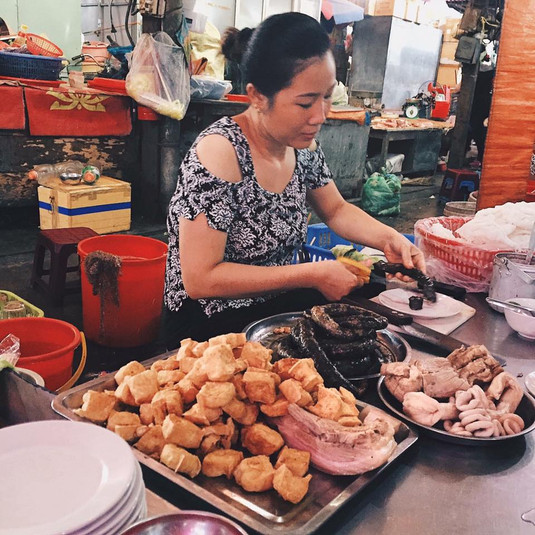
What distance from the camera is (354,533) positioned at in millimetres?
995

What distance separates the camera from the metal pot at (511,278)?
7.38ft

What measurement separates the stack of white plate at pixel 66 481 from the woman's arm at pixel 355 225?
202cm

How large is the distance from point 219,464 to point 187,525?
301 mm

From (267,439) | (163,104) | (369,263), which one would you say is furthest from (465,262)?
(163,104)

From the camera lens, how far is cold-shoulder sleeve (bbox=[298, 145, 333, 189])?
280 centimetres

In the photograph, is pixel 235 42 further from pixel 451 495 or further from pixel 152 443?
pixel 451 495

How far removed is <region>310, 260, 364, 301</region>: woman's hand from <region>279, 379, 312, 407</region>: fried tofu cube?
0.99 metres

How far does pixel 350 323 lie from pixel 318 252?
1.69 metres

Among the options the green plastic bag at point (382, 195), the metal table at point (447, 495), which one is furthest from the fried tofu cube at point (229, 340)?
the green plastic bag at point (382, 195)

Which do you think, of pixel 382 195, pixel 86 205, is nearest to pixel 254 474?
pixel 86 205

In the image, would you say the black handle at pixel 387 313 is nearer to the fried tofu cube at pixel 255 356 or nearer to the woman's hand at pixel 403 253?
the woman's hand at pixel 403 253

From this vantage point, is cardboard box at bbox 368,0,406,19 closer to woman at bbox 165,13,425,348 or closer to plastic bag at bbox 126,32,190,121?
plastic bag at bbox 126,32,190,121

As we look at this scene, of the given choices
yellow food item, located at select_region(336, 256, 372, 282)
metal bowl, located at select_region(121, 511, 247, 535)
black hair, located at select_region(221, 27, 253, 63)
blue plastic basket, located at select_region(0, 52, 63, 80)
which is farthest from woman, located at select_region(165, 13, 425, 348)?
blue plastic basket, located at select_region(0, 52, 63, 80)

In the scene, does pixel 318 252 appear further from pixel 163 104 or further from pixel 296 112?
pixel 163 104
